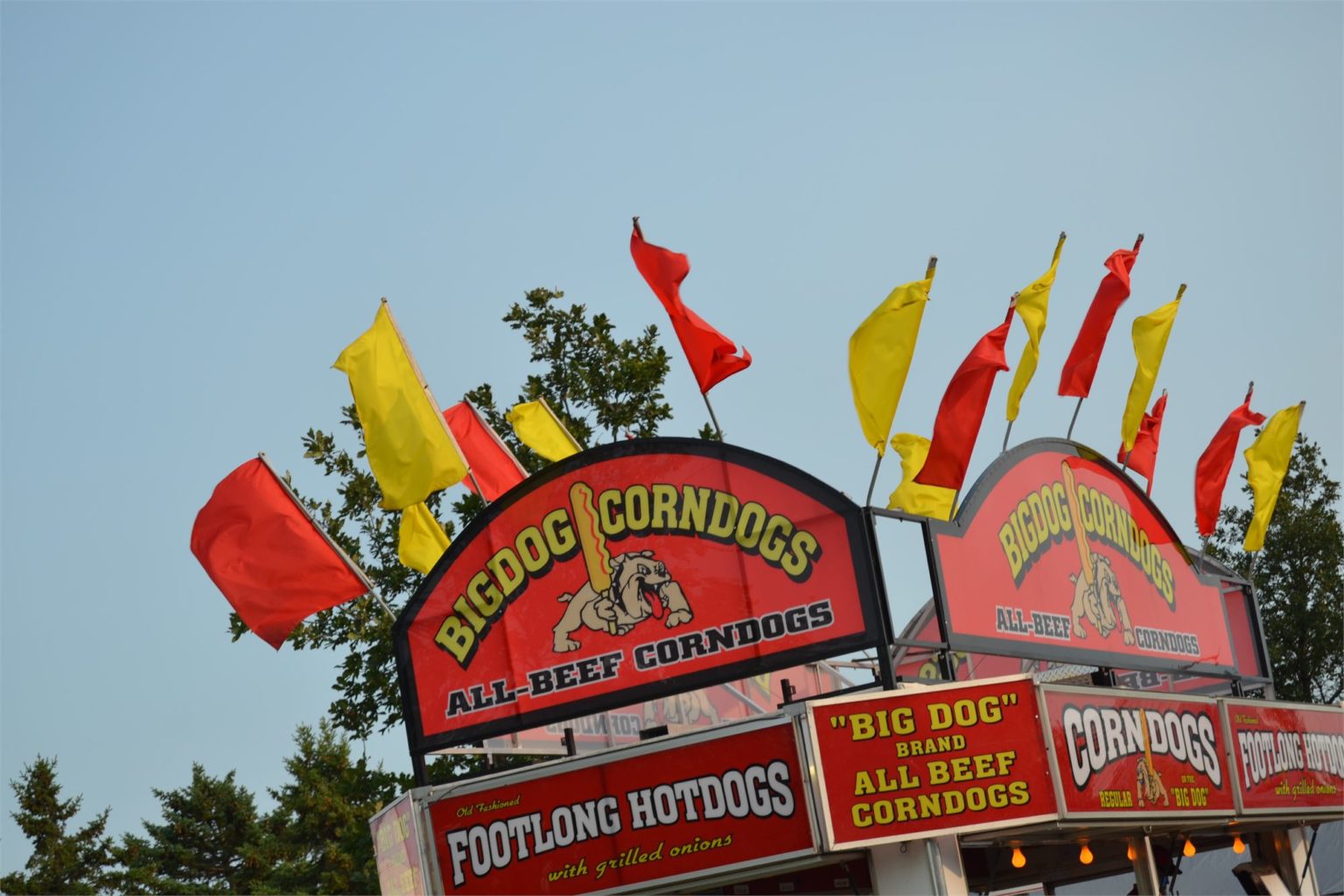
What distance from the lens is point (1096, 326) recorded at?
1667 cm

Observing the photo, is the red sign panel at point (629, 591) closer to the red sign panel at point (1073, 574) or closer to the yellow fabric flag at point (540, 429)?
the red sign panel at point (1073, 574)

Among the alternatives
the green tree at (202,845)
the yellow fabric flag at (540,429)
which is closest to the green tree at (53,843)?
the green tree at (202,845)

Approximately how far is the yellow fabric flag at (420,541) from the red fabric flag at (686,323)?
338cm

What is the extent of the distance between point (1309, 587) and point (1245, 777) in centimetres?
2198

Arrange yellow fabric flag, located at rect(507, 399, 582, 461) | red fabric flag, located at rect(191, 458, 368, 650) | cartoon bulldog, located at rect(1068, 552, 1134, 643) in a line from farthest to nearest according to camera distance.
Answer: yellow fabric flag, located at rect(507, 399, 582, 461) → cartoon bulldog, located at rect(1068, 552, 1134, 643) → red fabric flag, located at rect(191, 458, 368, 650)

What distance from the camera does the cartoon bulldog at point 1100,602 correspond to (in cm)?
Answer: 1530

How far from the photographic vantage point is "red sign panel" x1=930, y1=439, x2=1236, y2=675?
13836mm

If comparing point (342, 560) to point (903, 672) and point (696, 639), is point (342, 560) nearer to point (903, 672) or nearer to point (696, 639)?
point (696, 639)

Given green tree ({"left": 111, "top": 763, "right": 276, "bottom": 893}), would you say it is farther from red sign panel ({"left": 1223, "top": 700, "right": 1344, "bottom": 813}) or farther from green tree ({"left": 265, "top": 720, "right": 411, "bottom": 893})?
red sign panel ({"left": 1223, "top": 700, "right": 1344, "bottom": 813})

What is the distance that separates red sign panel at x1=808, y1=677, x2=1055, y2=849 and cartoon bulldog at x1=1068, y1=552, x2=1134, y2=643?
9.60 ft

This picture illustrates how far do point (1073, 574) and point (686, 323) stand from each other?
4.40 metres

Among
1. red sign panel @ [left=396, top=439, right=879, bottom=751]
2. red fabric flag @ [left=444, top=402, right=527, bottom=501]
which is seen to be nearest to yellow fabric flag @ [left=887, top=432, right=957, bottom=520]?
red fabric flag @ [left=444, top=402, right=527, bottom=501]

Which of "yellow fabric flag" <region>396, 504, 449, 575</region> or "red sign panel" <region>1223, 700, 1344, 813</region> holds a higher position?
"yellow fabric flag" <region>396, 504, 449, 575</region>

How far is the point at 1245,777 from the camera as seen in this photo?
15.9m
